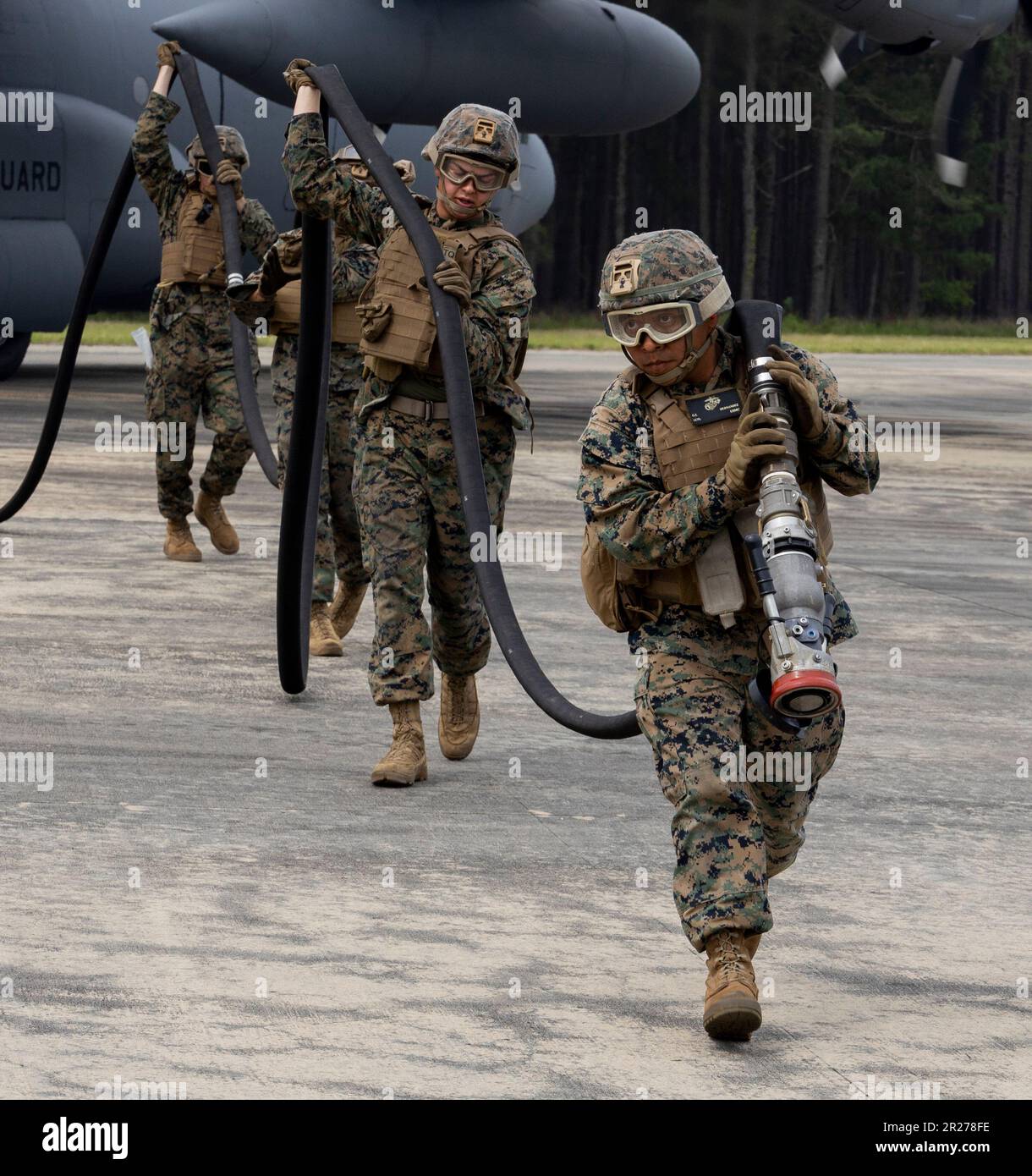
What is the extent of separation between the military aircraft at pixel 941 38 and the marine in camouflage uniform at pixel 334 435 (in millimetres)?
7390

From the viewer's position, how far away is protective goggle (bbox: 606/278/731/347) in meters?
4.52

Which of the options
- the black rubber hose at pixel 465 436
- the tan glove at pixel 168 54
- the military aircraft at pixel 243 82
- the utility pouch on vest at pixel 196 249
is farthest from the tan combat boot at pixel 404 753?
the military aircraft at pixel 243 82

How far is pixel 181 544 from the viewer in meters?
11.3

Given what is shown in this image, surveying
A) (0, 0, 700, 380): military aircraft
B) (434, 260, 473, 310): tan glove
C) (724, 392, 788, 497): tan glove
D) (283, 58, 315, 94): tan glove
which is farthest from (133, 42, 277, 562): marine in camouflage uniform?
(724, 392, 788, 497): tan glove

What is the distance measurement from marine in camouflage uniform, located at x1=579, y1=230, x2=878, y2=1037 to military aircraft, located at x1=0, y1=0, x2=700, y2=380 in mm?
12106

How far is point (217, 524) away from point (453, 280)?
527cm

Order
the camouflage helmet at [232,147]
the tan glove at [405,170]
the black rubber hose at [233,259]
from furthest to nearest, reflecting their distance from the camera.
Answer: the camouflage helmet at [232,147]
the black rubber hose at [233,259]
the tan glove at [405,170]

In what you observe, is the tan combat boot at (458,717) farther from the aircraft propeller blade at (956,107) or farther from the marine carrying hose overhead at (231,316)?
the aircraft propeller blade at (956,107)

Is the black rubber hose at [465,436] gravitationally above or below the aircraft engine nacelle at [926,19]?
below

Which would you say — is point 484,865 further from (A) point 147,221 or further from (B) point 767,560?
(A) point 147,221

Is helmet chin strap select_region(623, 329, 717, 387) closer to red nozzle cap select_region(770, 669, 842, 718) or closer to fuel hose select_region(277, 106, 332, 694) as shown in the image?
red nozzle cap select_region(770, 669, 842, 718)

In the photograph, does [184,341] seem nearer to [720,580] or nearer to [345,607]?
[345,607]

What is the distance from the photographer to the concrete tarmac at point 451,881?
4.18 metres

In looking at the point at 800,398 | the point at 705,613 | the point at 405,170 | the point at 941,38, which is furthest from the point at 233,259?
the point at 941,38
